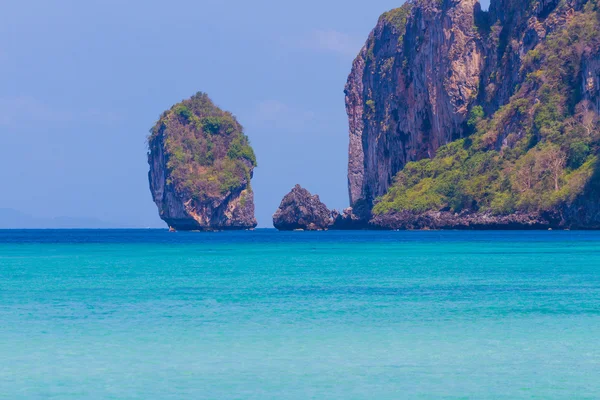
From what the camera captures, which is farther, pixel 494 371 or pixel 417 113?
pixel 417 113

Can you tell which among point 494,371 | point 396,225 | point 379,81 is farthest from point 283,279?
point 379,81

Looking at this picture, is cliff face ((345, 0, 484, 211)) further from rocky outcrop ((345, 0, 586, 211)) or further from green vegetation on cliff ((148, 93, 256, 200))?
green vegetation on cliff ((148, 93, 256, 200))

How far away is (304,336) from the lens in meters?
23.8

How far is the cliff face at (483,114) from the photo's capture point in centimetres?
10806

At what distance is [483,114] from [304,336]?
11567 centimetres

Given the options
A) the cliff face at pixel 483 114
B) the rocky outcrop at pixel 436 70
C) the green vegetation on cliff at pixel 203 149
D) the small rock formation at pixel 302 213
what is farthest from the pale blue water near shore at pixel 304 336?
the green vegetation on cliff at pixel 203 149

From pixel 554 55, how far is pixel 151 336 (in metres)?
102

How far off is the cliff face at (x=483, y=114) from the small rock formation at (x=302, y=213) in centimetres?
930

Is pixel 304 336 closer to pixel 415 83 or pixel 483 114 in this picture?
pixel 483 114

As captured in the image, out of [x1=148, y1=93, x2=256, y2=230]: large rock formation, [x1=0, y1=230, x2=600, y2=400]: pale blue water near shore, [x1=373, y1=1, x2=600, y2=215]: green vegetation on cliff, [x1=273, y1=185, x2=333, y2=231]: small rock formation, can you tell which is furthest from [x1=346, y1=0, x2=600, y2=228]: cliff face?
[x1=0, y1=230, x2=600, y2=400]: pale blue water near shore

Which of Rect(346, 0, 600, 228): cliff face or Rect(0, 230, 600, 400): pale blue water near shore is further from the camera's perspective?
Rect(346, 0, 600, 228): cliff face

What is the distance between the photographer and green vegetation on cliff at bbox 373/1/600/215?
10694cm

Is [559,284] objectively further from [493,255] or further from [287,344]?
[493,255]

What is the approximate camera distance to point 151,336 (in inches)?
942
